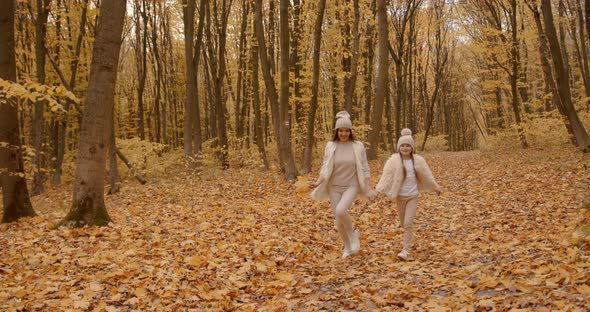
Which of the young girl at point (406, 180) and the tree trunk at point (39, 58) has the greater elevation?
the tree trunk at point (39, 58)

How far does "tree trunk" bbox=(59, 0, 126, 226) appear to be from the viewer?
8.36 metres

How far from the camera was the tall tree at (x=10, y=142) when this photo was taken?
31.6 feet

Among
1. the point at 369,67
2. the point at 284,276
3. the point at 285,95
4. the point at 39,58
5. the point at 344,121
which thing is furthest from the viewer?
the point at 369,67

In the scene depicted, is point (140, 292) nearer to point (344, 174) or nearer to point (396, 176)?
point (344, 174)

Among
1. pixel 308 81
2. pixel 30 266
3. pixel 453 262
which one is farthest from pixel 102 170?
pixel 308 81

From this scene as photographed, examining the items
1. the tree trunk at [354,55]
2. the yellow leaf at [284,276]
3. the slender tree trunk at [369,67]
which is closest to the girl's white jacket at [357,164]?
the yellow leaf at [284,276]

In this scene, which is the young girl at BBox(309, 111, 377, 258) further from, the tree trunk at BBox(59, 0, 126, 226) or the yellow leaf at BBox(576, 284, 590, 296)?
the tree trunk at BBox(59, 0, 126, 226)

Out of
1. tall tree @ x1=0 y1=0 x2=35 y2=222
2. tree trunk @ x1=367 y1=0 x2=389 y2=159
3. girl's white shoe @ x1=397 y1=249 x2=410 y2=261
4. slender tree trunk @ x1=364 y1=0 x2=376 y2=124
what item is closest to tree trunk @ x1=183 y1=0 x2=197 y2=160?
tree trunk @ x1=367 y1=0 x2=389 y2=159

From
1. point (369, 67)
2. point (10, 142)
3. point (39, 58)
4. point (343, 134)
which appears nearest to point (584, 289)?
point (343, 134)

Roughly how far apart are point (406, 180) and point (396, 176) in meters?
0.17

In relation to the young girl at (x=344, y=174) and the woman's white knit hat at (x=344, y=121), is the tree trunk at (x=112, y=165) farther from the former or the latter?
the woman's white knit hat at (x=344, y=121)

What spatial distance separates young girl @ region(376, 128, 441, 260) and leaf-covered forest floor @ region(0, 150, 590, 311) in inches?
25.0

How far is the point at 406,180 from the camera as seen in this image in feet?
21.6

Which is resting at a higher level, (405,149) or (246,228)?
(405,149)
